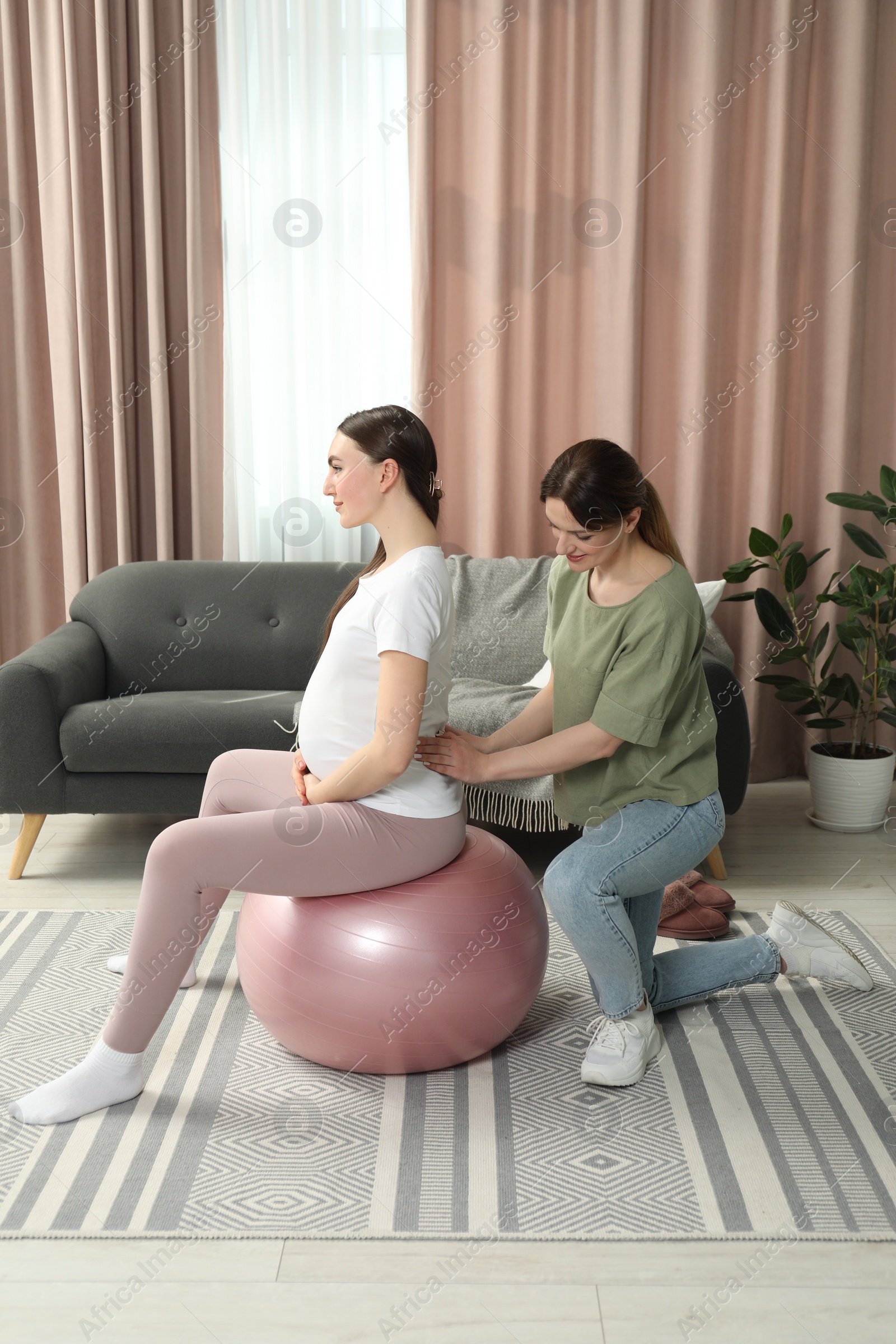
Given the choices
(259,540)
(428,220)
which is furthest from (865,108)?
(259,540)

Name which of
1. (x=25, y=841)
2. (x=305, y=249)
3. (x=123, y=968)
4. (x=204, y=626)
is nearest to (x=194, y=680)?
(x=204, y=626)

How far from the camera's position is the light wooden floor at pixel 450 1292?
1265 mm

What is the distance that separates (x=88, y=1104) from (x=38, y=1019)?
1.22ft

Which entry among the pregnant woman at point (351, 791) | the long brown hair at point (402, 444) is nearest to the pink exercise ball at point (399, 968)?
the pregnant woman at point (351, 791)

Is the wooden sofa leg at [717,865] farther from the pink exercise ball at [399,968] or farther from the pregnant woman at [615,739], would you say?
the pink exercise ball at [399,968]

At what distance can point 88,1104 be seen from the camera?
1671mm

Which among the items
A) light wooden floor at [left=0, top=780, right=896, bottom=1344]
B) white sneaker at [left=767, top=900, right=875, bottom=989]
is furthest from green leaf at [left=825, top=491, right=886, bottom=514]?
light wooden floor at [left=0, top=780, right=896, bottom=1344]

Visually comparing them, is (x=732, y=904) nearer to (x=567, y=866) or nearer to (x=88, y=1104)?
(x=567, y=866)

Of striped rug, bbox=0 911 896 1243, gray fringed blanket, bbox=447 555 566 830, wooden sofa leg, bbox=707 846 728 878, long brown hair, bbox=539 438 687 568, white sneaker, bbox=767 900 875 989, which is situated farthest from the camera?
wooden sofa leg, bbox=707 846 728 878

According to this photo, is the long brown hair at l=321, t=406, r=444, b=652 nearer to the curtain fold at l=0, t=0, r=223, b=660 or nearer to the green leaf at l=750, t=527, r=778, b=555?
the green leaf at l=750, t=527, r=778, b=555

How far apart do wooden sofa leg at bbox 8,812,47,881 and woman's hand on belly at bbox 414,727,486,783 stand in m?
1.43

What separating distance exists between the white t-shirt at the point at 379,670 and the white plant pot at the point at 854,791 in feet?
5.84

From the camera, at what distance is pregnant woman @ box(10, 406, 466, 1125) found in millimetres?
1597

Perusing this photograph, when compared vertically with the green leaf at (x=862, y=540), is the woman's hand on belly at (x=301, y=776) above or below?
below
